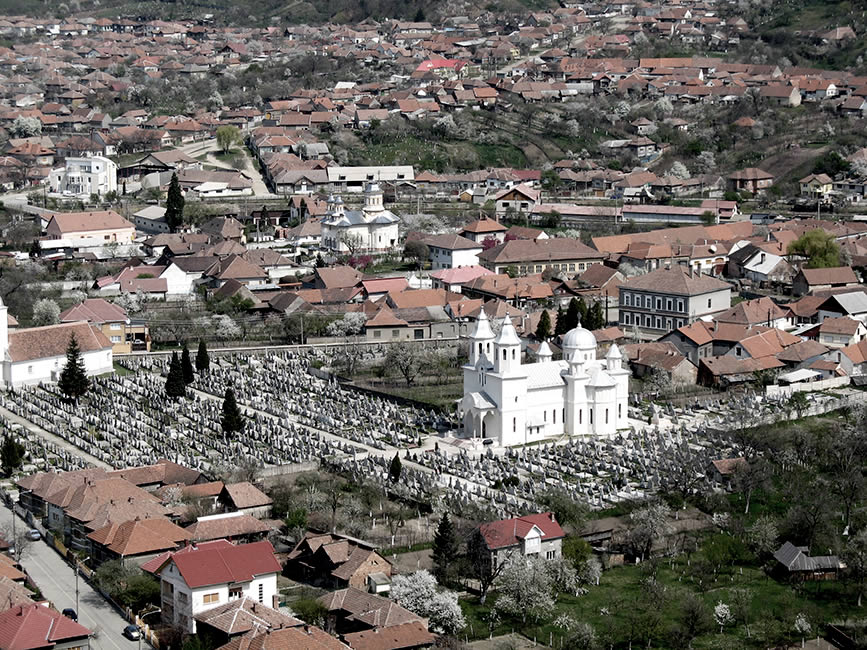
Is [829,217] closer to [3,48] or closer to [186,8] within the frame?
[3,48]

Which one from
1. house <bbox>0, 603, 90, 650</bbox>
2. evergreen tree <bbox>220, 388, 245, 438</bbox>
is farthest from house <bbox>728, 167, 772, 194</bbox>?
house <bbox>0, 603, 90, 650</bbox>

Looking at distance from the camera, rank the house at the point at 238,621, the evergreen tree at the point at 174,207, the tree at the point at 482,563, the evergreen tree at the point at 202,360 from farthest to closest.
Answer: the evergreen tree at the point at 174,207
the evergreen tree at the point at 202,360
the tree at the point at 482,563
the house at the point at 238,621

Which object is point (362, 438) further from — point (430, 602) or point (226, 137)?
point (226, 137)

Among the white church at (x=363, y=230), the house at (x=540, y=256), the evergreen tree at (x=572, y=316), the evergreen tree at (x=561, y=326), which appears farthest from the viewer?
the white church at (x=363, y=230)

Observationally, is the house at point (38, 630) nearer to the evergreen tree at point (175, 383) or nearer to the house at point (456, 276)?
the evergreen tree at point (175, 383)

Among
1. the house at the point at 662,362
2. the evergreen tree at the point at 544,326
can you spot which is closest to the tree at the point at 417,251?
the evergreen tree at the point at 544,326

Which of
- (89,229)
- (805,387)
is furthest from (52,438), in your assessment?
(89,229)

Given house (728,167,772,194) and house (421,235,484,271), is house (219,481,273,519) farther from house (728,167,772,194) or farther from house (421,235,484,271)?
house (728,167,772,194)
